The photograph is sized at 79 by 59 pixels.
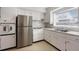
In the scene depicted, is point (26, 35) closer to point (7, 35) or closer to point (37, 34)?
point (7, 35)

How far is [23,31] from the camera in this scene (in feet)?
10.1

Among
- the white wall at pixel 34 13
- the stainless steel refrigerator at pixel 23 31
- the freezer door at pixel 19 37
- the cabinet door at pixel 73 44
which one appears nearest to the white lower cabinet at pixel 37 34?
the stainless steel refrigerator at pixel 23 31

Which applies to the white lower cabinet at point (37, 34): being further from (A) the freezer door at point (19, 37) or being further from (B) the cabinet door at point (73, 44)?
(B) the cabinet door at point (73, 44)

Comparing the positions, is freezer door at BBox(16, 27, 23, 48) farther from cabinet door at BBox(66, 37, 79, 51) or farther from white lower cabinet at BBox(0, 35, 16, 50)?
cabinet door at BBox(66, 37, 79, 51)

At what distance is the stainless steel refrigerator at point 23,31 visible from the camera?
2.98 meters

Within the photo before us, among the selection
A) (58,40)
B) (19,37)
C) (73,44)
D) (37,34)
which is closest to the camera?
(73,44)

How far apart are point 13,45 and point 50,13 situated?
244 cm

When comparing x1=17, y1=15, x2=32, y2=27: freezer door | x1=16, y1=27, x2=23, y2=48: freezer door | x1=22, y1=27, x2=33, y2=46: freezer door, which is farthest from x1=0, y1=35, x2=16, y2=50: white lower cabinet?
x1=17, y1=15, x2=32, y2=27: freezer door

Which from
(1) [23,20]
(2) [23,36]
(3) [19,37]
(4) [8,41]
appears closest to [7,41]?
(4) [8,41]

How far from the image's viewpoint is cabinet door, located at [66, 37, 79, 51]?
5.60ft

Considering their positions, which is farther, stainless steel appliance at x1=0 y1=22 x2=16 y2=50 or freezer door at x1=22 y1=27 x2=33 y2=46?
freezer door at x1=22 y1=27 x2=33 y2=46

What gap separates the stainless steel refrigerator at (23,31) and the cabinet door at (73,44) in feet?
5.43

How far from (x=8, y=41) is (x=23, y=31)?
635 millimetres

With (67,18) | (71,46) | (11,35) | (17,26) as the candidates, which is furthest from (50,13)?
(71,46)
